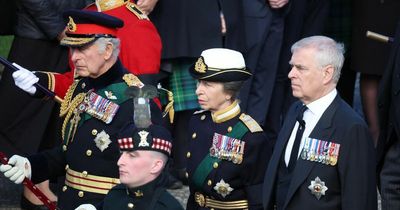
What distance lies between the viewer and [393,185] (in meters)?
8.02

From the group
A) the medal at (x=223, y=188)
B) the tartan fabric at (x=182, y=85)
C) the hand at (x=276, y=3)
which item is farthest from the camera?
the hand at (x=276, y=3)

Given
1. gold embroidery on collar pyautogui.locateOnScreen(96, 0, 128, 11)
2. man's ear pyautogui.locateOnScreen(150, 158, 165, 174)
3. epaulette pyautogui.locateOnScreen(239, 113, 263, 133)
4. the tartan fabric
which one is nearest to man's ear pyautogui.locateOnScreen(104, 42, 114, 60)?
epaulette pyautogui.locateOnScreen(239, 113, 263, 133)

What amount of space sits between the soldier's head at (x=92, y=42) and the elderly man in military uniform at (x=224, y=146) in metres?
0.66

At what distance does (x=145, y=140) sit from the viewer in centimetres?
588

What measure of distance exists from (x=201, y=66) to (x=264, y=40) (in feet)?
8.57

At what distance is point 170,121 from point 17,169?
1.29 metres

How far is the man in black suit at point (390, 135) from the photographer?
26.2 ft

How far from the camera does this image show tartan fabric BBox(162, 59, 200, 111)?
9.77 m

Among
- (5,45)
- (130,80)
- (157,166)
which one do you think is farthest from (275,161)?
(5,45)

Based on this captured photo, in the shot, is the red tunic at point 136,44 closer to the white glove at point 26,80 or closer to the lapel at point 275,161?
the white glove at point 26,80

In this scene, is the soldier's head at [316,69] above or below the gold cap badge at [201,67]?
above

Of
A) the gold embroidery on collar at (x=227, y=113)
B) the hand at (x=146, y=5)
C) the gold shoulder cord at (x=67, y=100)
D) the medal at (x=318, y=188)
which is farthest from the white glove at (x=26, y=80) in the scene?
the hand at (x=146, y=5)

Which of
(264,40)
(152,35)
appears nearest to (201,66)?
(152,35)

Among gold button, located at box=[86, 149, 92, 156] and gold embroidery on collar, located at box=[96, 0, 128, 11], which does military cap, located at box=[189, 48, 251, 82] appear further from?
gold embroidery on collar, located at box=[96, 0, 128, 11]
